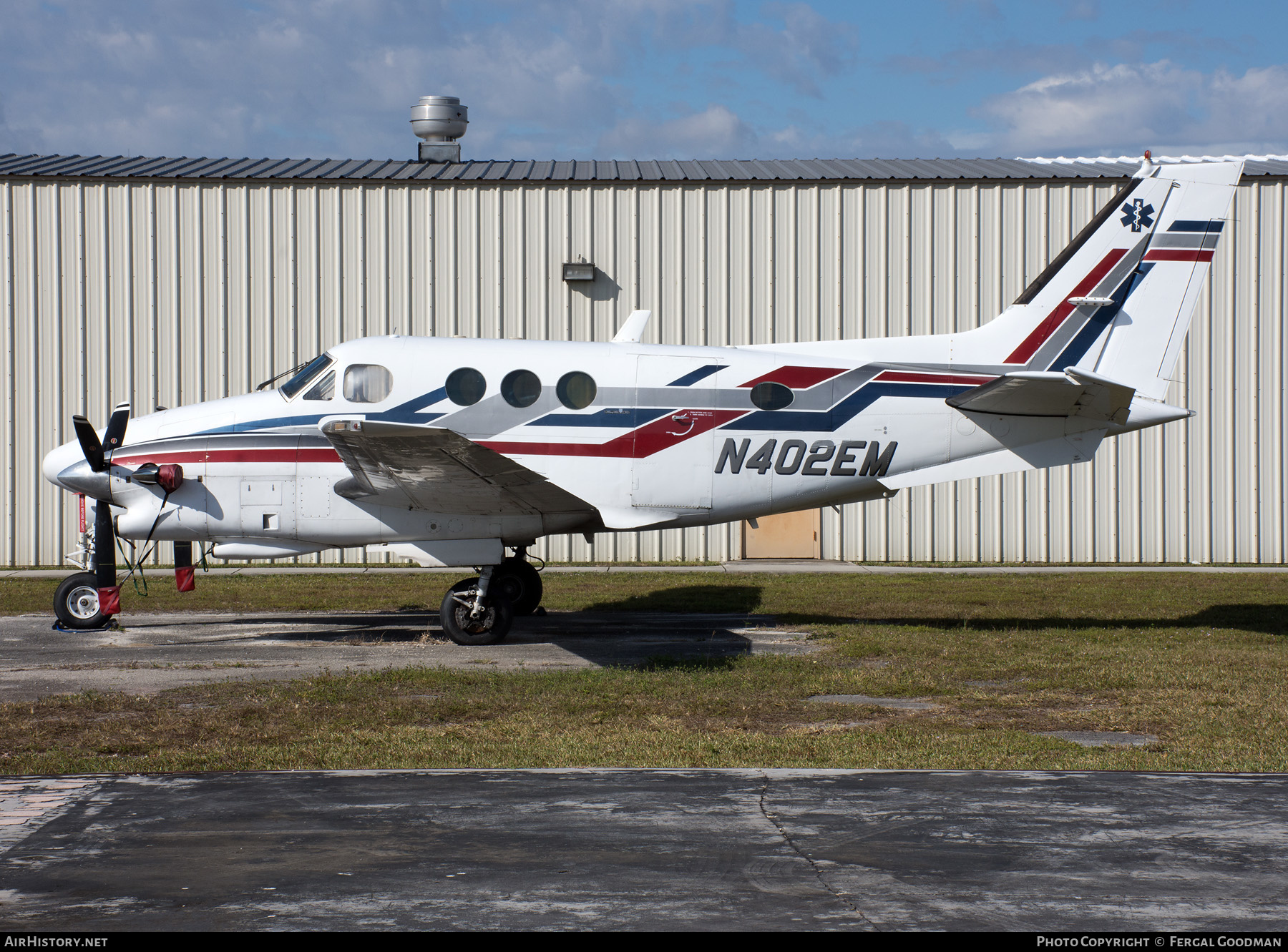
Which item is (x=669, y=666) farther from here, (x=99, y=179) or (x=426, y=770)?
(x=99, y=179)

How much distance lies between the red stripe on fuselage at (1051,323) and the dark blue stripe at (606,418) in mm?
4368

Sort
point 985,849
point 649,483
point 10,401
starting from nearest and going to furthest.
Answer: point 985,849
point 649,483
point 10,401

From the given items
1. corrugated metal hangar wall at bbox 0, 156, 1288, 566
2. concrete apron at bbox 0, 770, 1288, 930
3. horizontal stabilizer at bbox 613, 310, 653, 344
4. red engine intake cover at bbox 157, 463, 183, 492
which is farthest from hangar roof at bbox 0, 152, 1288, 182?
concrete apron at bbox 0, 770, 1288, 930

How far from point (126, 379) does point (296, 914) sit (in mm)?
20407

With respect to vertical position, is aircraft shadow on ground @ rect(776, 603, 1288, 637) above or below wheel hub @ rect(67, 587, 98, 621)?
below

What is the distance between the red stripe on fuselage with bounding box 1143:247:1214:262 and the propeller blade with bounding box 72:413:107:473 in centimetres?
1212

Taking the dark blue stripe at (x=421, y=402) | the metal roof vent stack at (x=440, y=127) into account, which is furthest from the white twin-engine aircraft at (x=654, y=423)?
the metal roof vent stack at (x=440, y=127)

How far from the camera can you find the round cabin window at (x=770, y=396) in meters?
12.5

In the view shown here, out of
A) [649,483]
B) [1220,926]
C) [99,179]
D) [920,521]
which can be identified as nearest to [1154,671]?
[649,483]

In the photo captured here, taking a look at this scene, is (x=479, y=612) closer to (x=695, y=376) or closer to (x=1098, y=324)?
(x=695, y=376)

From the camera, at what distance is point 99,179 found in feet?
73.4

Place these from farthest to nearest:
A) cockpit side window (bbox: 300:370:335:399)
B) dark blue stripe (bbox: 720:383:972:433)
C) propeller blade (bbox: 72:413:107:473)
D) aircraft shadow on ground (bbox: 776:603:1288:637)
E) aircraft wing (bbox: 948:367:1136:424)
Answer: aircraft shadow on ground (bbox: 776:603:1288:637)
dark blue stripe (bbox: 720:383:972:433)
cockpit side window (bbox: 300:370:335:399)
aircraft wing (bbox: 948:367:1136:424)
propeller blade (bbox: 72:413:107:473)

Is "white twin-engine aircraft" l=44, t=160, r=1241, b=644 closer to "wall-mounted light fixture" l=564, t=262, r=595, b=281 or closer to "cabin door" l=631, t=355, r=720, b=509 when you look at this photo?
"cabin door" l=631, t=355, r=720, b=509

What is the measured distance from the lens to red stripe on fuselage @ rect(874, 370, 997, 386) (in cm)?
1257
